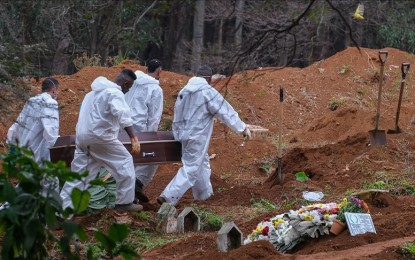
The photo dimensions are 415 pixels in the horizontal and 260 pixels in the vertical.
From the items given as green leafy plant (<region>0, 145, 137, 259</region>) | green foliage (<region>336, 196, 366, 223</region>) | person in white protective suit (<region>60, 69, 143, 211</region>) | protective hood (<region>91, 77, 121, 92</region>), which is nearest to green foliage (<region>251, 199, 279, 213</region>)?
person in white protective suit (<region>60, 69, 143, 211</region>)

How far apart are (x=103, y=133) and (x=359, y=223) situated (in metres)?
3.27

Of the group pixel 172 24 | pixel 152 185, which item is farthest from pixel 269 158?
pixel 172 24

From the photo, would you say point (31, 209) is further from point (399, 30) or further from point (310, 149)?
point (399, 30)

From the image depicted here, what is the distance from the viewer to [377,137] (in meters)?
16.0

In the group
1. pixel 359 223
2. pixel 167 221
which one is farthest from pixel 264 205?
pixel 359 223

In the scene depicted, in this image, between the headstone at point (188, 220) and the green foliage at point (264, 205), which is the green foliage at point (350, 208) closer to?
the headstone at point (188, 220)

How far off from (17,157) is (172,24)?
28175 mm

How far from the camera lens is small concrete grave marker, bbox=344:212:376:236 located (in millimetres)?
10125

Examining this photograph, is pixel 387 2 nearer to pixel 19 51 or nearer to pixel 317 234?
pixel 317 234

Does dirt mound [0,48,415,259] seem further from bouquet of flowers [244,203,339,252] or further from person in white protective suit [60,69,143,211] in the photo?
person in white protective suit [60,69,143,211]

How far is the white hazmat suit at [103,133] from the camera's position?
11.8 metres

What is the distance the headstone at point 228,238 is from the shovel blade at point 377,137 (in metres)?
6.60

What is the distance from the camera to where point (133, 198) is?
12539mm

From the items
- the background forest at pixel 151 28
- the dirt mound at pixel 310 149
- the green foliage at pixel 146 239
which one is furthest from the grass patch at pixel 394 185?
the background forest at pixel 151 28
